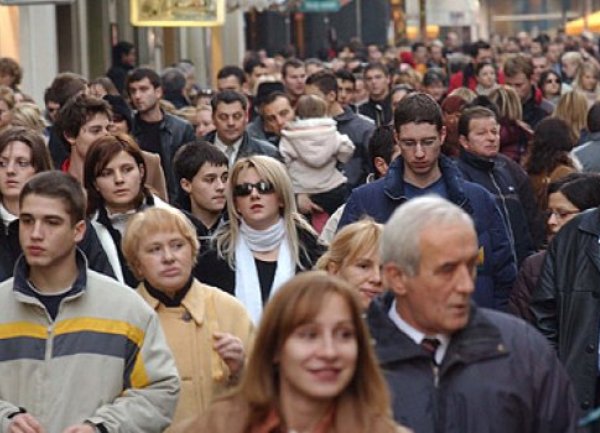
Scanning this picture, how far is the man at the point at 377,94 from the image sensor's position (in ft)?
69.0

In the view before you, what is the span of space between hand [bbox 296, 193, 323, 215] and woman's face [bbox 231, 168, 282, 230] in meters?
4.13

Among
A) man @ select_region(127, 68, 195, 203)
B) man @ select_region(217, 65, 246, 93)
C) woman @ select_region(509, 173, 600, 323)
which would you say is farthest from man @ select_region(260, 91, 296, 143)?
woman @ select_region(509, 173, 600, 323)

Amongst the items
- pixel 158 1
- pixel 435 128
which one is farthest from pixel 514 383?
pixel 158 1

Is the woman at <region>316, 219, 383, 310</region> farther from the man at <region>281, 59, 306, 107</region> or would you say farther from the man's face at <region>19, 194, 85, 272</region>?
the man at <region>281, 59, 306, 107</region>

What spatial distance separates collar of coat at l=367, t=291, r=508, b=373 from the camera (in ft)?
18.9

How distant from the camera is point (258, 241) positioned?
30.8 ft

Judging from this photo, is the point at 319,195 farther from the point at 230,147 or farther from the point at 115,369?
the point at 115,369

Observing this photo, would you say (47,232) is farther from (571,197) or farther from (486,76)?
(486,76)

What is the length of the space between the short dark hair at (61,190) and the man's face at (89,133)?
13.6ft

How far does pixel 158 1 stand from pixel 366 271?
49.6 ft

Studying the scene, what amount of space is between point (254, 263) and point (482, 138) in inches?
133

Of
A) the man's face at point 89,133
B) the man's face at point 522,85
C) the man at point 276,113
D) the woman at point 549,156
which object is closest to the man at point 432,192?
the man's face at point 89,133

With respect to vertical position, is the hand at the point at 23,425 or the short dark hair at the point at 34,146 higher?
the short dark hair at the point at 34,146

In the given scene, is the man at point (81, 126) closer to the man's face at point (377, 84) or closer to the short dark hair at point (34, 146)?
the short dark hair at point (34, 146)
